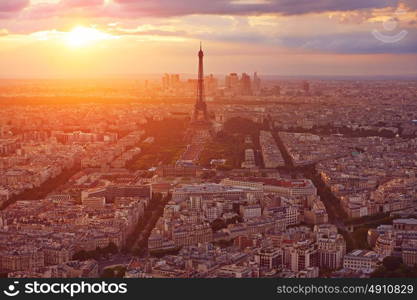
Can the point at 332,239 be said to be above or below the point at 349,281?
below

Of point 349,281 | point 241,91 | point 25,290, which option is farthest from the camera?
point 241,91

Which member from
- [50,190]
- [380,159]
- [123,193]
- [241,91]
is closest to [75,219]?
[123,193]

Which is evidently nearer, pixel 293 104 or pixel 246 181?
pixel 246 181

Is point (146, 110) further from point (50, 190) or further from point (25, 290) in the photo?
point (25, 290)

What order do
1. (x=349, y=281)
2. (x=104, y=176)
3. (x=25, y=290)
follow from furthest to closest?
(x=104, y=176) < (x=349, y=281) < (x=25, y=290)

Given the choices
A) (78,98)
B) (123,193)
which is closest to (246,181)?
(123,193)

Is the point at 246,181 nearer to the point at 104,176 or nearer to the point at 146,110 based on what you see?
the point at 104,176

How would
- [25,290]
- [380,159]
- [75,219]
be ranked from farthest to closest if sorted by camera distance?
Result: [380,159], [75,219], [25,290]

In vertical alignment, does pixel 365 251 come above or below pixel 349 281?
below

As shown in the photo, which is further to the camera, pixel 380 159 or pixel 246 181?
pixel 380 159
